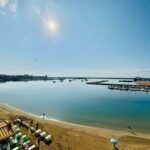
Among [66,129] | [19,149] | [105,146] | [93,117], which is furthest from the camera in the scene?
[93,117]

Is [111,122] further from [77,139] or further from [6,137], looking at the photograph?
[6,137]

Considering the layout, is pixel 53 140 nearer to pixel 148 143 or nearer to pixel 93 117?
pixel 148 143

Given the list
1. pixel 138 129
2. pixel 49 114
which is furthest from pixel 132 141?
pixel 49 114

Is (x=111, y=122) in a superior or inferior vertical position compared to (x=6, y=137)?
inferior

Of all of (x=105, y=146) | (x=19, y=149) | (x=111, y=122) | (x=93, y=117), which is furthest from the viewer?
(x=93, y=117)

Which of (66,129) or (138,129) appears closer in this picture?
(66,129)

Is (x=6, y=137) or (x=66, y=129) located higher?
(x=6, y=137)

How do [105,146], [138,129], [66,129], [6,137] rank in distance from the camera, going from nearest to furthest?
[6,137]
[105,146]
[66,129]
[138,129]

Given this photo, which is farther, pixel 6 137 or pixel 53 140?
pixel 53 140

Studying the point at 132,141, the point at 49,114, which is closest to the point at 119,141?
the point at 132,141
